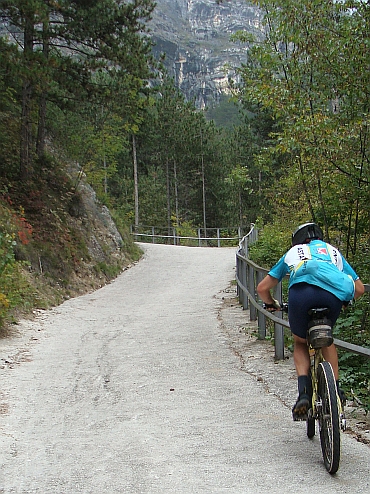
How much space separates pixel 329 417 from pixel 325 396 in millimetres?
146

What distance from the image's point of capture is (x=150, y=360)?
827 centimetres

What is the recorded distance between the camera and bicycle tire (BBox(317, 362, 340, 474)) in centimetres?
375

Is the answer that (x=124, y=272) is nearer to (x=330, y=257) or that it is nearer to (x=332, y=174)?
(x=332, y=174)

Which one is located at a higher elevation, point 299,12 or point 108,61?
point 108,61

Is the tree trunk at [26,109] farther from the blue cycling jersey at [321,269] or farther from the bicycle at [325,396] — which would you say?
the bicycle at [325,396]

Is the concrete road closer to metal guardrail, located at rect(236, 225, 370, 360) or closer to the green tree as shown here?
metal guardrail, located at rect(236, 225, 370, 360)

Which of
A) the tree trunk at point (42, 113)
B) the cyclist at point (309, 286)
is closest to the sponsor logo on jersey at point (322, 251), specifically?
the cyclist at point (309, 286)

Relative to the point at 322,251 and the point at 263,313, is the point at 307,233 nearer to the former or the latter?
the point at 322,251

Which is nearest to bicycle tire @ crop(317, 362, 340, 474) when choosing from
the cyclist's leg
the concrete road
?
the concrete road

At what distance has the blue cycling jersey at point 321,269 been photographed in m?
4.11

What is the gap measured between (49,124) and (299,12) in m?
16.9

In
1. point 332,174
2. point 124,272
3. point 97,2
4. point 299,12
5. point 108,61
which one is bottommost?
point 124,272

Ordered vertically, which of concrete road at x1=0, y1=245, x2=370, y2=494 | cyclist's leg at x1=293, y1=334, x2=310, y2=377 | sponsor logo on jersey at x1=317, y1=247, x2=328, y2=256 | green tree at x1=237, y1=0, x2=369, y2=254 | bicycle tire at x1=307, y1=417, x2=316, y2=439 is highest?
green tree at x1=237, y1=0, x2=369, y2=254

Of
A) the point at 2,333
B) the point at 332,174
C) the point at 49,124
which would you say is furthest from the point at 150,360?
the point at 49,124
